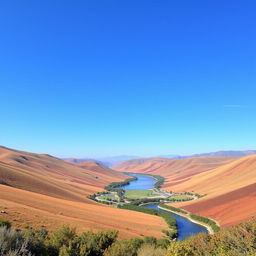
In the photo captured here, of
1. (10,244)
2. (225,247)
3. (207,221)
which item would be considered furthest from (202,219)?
→ (10,244)

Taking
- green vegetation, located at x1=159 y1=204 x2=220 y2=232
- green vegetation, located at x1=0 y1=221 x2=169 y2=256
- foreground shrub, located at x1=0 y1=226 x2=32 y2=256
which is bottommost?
green vegetation, located at x1=159 y1=204 x2=220 y2=232

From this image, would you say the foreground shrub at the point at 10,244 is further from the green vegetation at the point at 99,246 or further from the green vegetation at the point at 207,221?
the green vegetation at the point at 207,221

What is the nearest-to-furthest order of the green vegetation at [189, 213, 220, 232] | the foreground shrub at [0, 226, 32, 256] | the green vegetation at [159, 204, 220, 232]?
the foreground shrub at [0, 226, 32, 256] < the green vegetation at [189, 213, 220, 232] < the green vegetation at [159, 204, 220, 232]

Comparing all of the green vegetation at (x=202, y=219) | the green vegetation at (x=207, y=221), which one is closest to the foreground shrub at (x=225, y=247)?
the green vegetation at (x=207, y=221)

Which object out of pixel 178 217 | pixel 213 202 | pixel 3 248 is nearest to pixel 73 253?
pixel 3 248

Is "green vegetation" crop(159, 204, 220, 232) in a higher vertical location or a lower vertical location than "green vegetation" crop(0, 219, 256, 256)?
lower

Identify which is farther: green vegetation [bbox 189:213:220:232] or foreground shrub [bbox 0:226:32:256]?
green vegetation [bbox 189:213:220:232]

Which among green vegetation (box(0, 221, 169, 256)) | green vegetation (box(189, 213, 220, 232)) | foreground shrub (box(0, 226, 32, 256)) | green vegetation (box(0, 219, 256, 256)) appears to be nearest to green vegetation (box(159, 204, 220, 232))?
green vegetation (box(189, 213, 220, 232))

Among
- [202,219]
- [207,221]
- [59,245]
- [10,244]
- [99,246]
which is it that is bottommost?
[202,219]

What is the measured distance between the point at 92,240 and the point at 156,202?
7906 centimetres

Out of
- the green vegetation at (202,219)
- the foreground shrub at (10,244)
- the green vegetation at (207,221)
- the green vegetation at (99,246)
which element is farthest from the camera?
the green vegetation at (202,219)

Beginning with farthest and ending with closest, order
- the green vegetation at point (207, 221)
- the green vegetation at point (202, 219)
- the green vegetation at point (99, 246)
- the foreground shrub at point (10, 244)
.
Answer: the green vegetation at point (202, 219), the green vegetation at point (207, 221), the green vegetation at point (99, 246), the foreground shrub at point (10, 244)

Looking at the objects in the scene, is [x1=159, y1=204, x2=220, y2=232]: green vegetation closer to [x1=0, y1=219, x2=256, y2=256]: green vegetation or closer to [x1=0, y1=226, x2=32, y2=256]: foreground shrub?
[x1=0, y1=219, x2=256, y2=256]: green vegetation

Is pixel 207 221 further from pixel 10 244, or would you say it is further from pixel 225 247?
pixel 10 244
